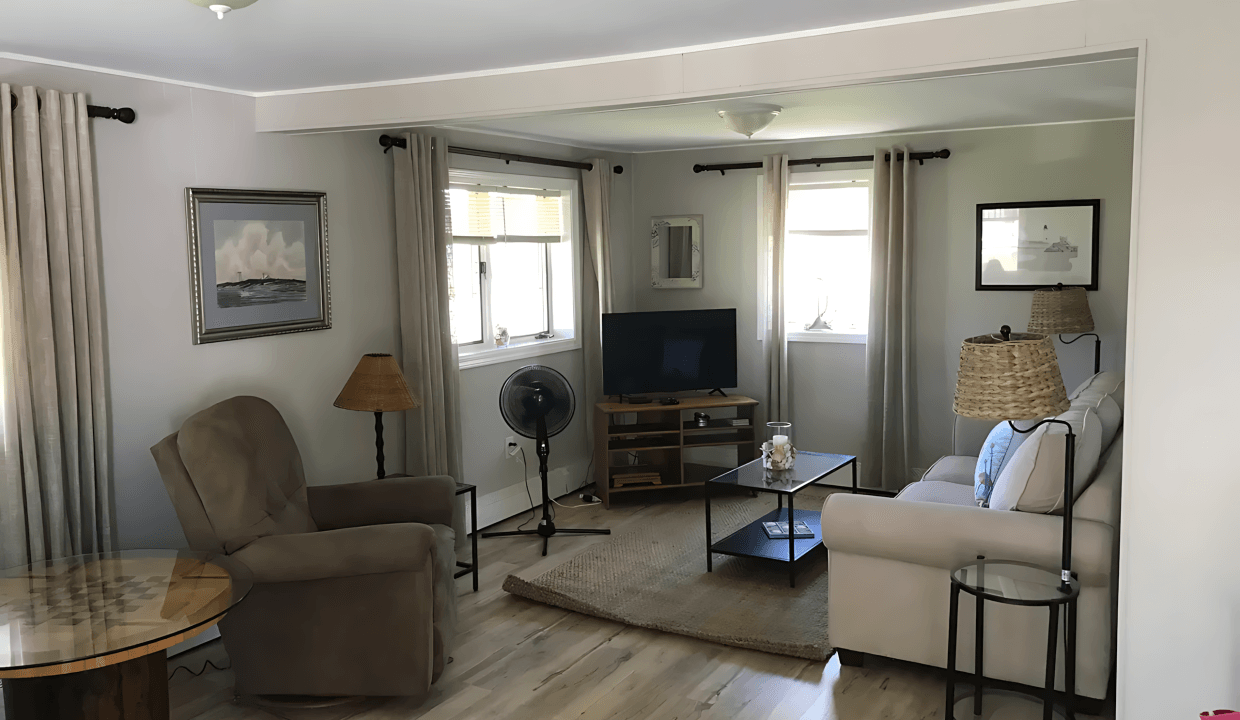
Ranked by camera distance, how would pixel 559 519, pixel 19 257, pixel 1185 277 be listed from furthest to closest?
1. pixel 559 519
2. pixel 19 257
3. pixel 1185 277

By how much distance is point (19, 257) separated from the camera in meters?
3.17

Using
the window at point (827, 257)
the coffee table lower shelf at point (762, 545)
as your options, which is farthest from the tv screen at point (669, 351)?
the coffee table lower shelf at point (762, 545)

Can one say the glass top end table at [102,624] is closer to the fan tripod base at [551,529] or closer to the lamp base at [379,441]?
the lamp base at [379,441]

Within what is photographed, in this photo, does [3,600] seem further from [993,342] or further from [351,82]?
[993,342]

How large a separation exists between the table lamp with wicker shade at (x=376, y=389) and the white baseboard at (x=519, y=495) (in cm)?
126

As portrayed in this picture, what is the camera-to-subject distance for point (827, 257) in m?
6.30

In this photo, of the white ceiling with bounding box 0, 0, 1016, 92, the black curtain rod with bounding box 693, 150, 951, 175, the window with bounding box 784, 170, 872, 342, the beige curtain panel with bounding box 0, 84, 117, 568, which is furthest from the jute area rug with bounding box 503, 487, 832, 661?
the black curtain rod with bounding box 693, 150, 951, 175

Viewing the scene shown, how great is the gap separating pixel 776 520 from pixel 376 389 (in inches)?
90.7

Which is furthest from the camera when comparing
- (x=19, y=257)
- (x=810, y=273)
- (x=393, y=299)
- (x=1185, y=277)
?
(x=810, y=273)

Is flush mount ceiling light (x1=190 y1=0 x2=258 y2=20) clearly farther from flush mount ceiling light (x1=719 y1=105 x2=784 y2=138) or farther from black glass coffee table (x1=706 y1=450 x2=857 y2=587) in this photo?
black glass coffee table (x1=706 y1=450 x2=857 y2=587)

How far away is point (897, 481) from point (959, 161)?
2.04m

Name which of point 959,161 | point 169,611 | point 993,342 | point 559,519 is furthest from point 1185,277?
point 559,519

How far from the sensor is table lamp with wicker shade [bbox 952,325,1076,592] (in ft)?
8.66

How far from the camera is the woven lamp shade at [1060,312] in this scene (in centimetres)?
507
